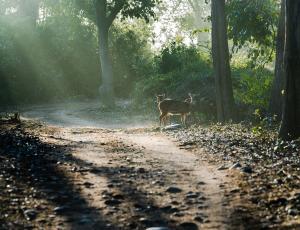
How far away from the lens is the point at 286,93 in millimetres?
12445

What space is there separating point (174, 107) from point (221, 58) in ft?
9.80

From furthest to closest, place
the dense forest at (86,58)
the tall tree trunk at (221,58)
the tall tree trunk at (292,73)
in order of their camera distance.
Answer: the dense forest at (86,58), the tall tree trunk at (221,58), the tall tree trunk at (292,73)

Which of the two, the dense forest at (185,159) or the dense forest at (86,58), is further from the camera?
the dense forest at (86,58)

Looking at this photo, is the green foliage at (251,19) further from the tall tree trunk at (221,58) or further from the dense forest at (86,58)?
the dense forest at (86,58)

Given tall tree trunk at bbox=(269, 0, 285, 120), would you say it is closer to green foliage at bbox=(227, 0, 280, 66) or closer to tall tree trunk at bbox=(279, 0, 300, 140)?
green foliage at bbox=(227, 0, 280, 66)

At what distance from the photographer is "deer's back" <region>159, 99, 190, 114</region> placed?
21.0 meters

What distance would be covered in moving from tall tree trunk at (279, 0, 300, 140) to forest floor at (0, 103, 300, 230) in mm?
546

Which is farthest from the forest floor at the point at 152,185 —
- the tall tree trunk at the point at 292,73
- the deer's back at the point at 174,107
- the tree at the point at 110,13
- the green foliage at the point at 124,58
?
the green foliage at the point at 124,58

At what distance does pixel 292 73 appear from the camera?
1227 cm

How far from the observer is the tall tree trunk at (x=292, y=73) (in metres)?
12.1

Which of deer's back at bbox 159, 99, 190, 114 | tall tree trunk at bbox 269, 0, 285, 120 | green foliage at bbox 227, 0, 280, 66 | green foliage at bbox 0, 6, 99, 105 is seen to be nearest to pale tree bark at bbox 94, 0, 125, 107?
green foliage at bbox 0, 6, 99, 105

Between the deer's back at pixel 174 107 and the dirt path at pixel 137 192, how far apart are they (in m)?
8.80

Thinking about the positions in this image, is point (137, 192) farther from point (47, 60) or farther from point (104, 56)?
point (47, 60)

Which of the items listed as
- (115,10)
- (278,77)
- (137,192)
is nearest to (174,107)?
(278,77)
